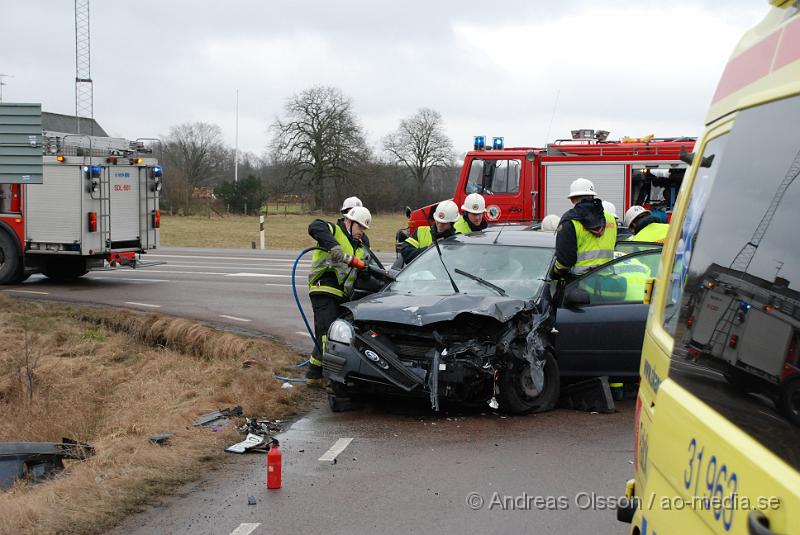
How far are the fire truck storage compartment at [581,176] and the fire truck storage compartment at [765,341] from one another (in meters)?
13.6

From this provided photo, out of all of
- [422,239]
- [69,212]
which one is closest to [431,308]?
[422,239]

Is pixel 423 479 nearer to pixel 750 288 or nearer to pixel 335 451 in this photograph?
pixel 335 451

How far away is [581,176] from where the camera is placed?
1548 centimetres

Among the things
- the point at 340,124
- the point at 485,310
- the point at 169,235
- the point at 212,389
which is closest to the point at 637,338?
the point at 485,310

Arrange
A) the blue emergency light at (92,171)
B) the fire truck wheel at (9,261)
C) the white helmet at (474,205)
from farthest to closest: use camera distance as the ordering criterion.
Answer: the blue emergency light at (92,171) → the fire truck wheel at (9,261) → the white helmet at (474,205)

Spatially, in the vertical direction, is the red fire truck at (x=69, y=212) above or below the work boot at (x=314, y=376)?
above

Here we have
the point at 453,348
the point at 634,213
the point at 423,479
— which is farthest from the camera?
the point at 634,213

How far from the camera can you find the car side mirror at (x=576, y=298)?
7445mm

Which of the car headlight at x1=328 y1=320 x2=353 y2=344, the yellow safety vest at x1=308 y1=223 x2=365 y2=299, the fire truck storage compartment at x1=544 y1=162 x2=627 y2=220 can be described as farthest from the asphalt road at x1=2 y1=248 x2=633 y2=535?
the fire truck storage compartment at x1=544 y1=162 x2=627 y2=220

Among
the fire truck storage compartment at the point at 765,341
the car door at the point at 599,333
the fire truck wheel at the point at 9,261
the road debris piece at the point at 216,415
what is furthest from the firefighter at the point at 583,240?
the fire truck wheel at the point at 9,261

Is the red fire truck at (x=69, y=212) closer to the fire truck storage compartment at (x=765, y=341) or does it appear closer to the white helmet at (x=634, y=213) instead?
the white helmet at (x=634, y=213)

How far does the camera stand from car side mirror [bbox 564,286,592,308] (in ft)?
24.4

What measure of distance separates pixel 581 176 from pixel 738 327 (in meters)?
13.9

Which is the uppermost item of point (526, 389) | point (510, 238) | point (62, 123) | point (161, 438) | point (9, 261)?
point (62, 123)
